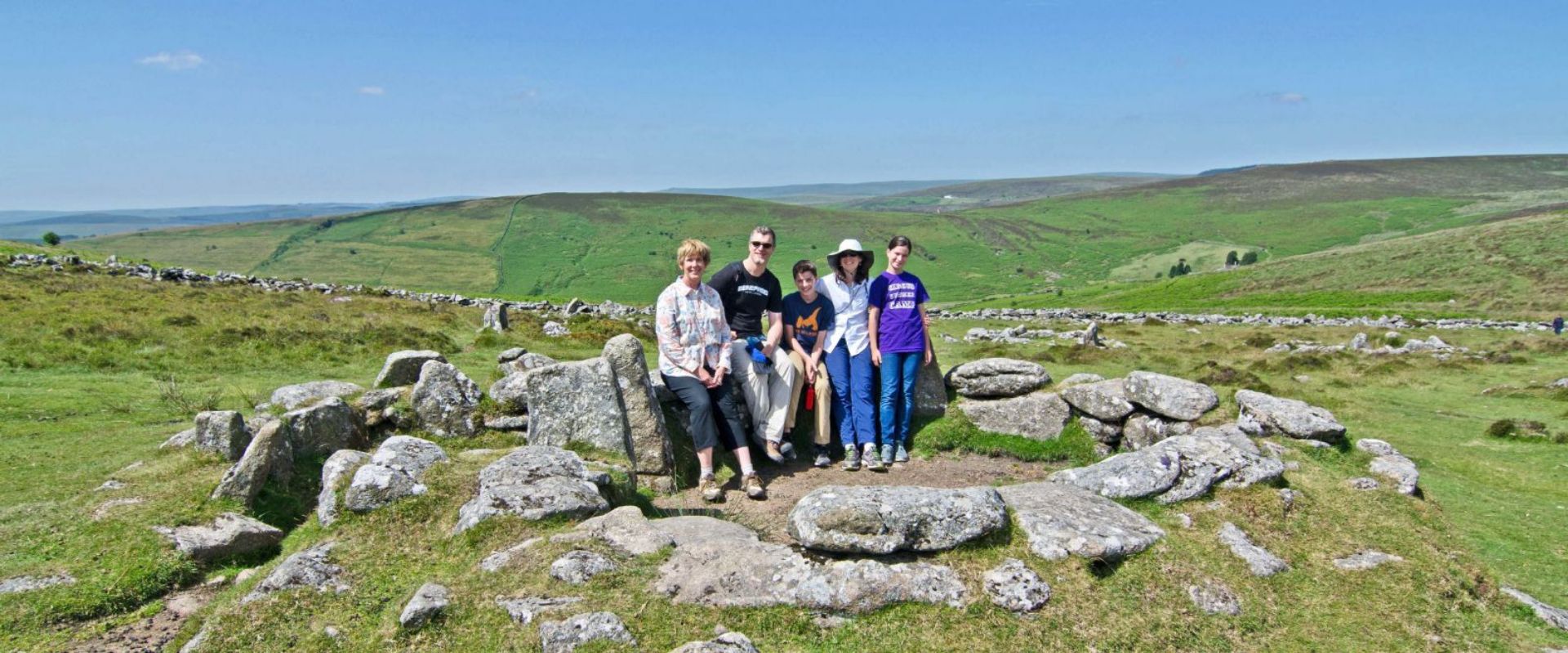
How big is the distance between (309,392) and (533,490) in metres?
7.77

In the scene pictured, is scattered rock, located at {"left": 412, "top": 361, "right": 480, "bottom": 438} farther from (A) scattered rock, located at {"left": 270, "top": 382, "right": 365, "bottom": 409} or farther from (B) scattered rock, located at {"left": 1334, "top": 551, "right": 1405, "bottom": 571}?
(B) scattered rock, located at {"left": 1334, "top": 551, "right": 1405, "bottom": 571}

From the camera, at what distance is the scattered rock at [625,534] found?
8.08 metres

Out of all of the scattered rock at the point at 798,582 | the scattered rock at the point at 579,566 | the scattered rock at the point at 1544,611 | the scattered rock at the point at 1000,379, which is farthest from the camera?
the scattered rock at the point at 1000,379

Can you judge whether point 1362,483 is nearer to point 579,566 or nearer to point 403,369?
point 579,566

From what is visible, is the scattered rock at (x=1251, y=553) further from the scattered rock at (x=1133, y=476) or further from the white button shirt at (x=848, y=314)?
the white button shirt at (x=848, y=314)

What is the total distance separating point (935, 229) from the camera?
528 ft

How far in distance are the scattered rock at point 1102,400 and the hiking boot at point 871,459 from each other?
4180 millimetres

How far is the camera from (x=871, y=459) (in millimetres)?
12508

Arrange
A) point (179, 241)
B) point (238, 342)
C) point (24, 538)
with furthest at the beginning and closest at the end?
point (179, 241) → point (238, 342) → point (24, 538)

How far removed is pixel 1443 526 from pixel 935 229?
155m

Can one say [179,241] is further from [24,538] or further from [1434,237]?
[1434,237]

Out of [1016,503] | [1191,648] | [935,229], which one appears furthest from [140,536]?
[935,229]

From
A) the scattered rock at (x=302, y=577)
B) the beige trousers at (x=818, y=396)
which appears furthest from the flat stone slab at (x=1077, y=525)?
the scattered rock at (x=302, y=577)

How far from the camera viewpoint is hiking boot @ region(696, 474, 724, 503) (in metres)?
10.8
